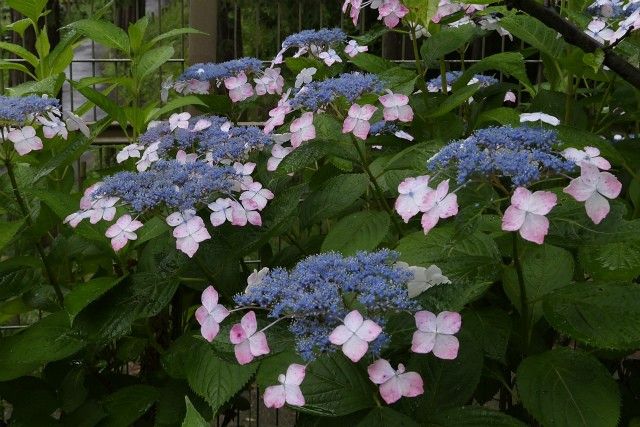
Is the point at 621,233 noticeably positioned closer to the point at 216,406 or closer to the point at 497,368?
the point at 497,368

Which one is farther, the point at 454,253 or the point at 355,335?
the point at 454,253

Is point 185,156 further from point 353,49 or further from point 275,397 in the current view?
point 275,397

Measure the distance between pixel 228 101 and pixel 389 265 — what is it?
1.20m

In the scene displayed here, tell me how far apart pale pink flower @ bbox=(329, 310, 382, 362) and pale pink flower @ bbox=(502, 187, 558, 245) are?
0.21 meters

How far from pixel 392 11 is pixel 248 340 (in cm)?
99

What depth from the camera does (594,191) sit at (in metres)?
1.23

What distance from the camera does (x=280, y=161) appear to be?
1.87 meters

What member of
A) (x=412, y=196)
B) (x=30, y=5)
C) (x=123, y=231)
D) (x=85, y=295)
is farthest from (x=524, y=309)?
(x=30, y=5)

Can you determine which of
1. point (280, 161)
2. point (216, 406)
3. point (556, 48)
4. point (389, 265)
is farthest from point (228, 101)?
point (389, 265)

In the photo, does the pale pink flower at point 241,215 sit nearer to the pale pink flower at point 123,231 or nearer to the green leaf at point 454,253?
the pale pink flower at point 123,231

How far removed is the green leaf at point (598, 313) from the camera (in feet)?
4.49

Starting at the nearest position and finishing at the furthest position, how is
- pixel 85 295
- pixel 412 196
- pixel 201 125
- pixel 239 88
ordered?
pixel 412 196
pixel 85 295
pixel 201 125
pixel 239 88

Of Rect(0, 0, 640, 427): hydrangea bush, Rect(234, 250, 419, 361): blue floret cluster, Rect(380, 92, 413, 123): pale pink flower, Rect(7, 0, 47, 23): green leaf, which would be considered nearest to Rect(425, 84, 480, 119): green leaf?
Rect(0, 0, 640, 427): hydrangea bush

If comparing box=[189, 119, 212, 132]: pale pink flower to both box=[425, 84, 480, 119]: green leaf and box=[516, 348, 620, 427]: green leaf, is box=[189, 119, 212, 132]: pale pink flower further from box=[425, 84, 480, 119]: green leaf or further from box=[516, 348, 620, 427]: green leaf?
box=[516, 348, 620, 427]: green leaf
